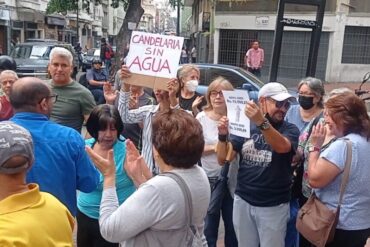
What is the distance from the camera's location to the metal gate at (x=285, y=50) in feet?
68.7

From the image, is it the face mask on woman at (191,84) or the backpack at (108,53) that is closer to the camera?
the face mask on woman at (191,84)

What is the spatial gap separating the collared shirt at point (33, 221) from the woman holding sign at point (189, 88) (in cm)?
252

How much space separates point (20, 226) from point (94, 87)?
7.71 m

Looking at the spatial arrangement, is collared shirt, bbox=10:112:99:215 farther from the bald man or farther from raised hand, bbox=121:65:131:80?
raised hand, bbox=121:65:131:80

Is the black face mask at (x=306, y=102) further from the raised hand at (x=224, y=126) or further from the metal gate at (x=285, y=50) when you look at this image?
the metal gate at (x=285, y=50)

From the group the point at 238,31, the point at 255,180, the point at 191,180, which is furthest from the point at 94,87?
the point at 238,31

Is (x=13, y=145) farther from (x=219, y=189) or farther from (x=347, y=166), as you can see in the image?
(x=219, y=189)

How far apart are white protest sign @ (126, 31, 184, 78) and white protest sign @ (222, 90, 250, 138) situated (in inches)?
27.8

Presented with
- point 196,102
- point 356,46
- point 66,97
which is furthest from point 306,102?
point 356,46

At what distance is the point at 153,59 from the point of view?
3988 millimetres

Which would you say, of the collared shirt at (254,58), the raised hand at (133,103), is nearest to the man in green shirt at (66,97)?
the raised hand at (133,103)

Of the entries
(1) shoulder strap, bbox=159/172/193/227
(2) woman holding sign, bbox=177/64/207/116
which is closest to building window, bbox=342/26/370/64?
(2) woman holding sign, bbox=177/64/207/116

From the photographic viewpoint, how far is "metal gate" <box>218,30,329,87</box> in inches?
824

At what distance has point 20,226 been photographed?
5.57ft
